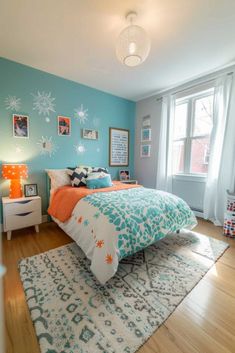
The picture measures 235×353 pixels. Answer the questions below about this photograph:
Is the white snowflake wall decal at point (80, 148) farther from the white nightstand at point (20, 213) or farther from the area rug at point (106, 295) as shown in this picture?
the area rug at point (106, 295)

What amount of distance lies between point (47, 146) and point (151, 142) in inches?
86.5

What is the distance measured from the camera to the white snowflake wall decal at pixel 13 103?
238cm

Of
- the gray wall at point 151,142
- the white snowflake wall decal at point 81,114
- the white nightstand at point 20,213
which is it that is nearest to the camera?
the white nightstand at point 20,213

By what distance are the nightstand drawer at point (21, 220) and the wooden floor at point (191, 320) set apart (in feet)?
1.61

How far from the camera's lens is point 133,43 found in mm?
1494

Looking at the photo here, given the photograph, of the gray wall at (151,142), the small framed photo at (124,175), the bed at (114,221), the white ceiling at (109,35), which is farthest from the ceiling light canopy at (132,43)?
the small framed photo at (124,175)

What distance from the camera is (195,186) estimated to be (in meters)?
3.02

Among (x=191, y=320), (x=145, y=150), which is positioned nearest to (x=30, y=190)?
(x=191, y=320)

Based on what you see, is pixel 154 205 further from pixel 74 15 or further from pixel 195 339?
pixel 74 15

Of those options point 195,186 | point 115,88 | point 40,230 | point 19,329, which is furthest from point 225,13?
point 40,230

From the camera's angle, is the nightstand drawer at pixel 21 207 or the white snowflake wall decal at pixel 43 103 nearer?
the nightstand drawer at pixel 21 207

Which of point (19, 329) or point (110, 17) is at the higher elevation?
point (110, 17)

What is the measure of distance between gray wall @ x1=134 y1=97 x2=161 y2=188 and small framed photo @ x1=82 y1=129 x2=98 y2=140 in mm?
1155

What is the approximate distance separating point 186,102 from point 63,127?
2392 mm
